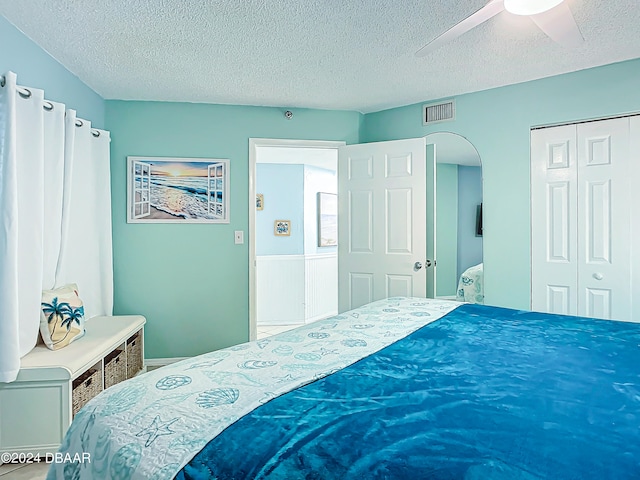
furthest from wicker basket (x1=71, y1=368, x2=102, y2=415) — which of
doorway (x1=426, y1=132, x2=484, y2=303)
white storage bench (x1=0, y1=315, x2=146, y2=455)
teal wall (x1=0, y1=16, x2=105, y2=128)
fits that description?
doorway (x1=426, y1=132, x2=484, y2=303)

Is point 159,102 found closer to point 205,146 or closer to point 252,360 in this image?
point 205,146

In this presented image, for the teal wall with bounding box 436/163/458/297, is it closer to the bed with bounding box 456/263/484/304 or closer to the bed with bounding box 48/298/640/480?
the bed with bounding box 456/263/484/304

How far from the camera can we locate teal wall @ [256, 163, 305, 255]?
5566 millimetres

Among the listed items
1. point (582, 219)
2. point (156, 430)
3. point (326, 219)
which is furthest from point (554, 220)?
point (326, 219)

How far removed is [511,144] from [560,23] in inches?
66.0

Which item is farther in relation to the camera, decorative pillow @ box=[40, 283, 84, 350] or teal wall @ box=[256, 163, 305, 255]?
teal wall @ box=[256, 163, 305, 255]

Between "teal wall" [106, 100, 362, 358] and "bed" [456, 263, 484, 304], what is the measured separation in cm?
192

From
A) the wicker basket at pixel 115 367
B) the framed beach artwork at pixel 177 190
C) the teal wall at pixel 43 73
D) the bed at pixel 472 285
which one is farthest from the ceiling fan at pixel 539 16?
the wicker basket at pixel 115 367

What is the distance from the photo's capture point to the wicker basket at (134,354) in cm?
307

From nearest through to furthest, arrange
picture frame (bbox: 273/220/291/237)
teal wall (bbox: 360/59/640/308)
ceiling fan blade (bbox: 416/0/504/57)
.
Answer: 1. ceiling fan blade (bbox: 416/0/504/57)
2. teal wall (bbox: 360/59/640/308)
3. picture frame (bbox: 273/220/291/237)

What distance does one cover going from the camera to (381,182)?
3711mm

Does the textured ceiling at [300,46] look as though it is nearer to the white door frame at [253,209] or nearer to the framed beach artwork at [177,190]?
the white door frame at [253,209]

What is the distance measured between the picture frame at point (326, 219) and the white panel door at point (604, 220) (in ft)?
11.1

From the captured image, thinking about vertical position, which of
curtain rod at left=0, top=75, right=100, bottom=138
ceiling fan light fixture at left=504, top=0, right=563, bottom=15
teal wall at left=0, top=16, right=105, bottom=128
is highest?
teal wall at left=0, top=16, right=105, bottom=128
